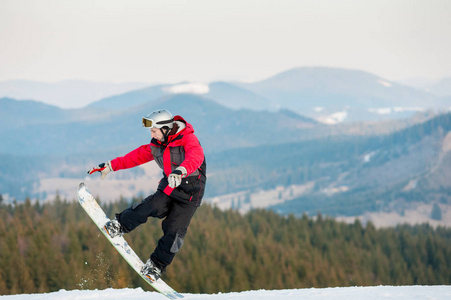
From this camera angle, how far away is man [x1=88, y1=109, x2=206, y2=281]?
11.9 meters

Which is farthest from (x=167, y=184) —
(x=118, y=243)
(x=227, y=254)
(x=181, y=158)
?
(x=227, y=254)

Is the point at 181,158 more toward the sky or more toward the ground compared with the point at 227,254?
more toward the sky

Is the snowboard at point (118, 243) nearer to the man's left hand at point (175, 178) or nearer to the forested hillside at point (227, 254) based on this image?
the man's left hand at point (175, 178)

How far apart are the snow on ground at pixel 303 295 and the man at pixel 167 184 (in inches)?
63.9

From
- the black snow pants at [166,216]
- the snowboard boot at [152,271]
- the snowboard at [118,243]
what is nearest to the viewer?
the black snow pants at [166,216]

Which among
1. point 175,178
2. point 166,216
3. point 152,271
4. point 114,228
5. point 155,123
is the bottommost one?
point 152,271

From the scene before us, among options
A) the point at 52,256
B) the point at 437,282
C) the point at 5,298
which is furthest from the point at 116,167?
the point at 437,282

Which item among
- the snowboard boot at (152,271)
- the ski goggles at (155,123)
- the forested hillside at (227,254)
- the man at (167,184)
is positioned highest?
the ski goggles at (155,123)

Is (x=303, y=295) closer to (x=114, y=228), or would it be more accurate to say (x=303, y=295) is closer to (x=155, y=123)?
(x=114, y=228)

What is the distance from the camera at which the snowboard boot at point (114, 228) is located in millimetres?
12789

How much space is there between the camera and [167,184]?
40.0 feet

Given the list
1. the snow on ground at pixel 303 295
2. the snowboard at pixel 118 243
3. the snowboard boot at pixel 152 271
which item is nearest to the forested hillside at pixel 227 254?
the snow on ground at pixel 303 295

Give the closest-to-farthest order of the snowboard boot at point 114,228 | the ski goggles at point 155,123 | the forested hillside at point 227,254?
the ski goggles at point 155,123 < the snowboard boot at point 114,228 < the forested hillside at point 227,254

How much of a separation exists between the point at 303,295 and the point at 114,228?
4659mm
